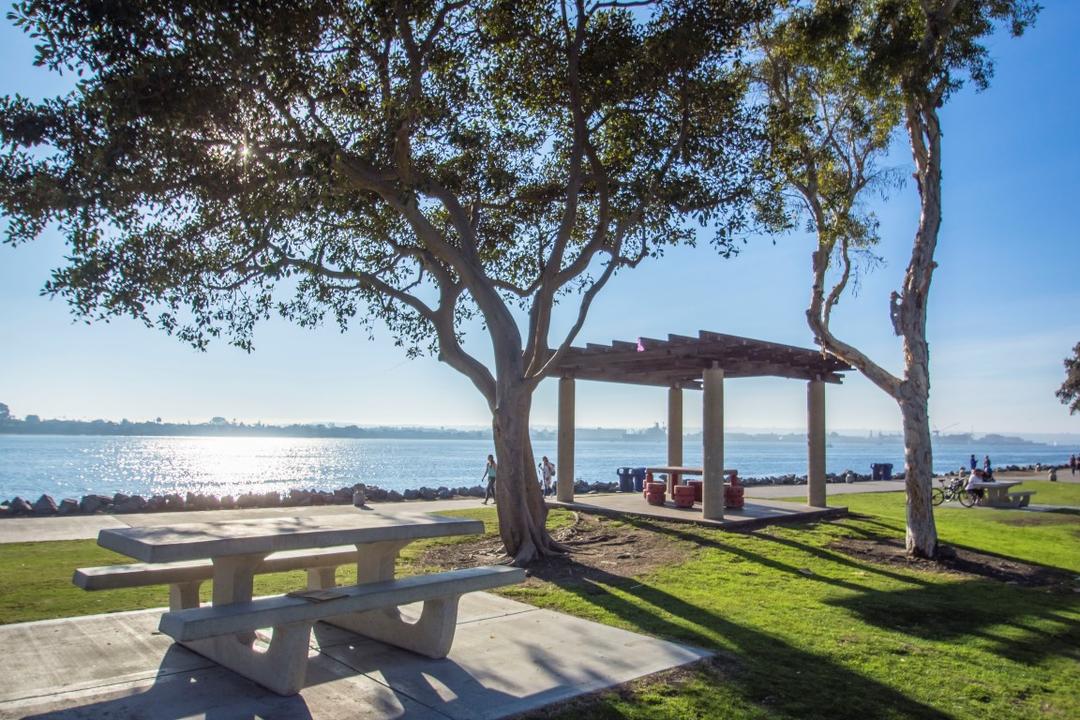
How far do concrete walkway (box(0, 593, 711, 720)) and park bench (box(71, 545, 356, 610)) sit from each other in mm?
369

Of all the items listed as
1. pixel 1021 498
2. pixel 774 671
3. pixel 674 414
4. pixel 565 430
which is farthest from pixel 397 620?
pixel 1021 498

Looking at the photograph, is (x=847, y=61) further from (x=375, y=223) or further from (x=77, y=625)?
(x=77, y=625)

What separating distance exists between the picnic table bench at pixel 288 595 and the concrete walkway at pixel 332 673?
0.14 meters

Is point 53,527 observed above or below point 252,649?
below

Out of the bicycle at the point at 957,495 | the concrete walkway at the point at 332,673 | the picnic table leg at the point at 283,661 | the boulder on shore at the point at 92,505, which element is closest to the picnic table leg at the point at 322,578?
the concrete walkway at the point at 332,673

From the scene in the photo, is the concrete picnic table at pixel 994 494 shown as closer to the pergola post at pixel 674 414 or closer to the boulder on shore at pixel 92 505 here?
the pergola post at pixel 674 414

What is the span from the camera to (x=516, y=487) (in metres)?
10.4

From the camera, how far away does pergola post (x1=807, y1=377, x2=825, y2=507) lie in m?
17.3

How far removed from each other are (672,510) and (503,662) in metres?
11.3

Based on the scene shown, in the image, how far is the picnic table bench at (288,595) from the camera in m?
4.34

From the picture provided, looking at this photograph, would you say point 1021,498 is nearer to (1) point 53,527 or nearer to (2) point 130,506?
(2) point 130,506

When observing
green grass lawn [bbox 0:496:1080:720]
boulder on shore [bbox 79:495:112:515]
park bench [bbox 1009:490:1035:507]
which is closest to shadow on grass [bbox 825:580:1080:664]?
green grass lawn [bbox 0:496:1080:720]

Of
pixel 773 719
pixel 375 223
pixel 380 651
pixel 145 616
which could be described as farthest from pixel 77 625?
pixel 375 223

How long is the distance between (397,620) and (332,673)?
746 mm
